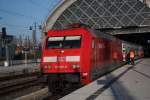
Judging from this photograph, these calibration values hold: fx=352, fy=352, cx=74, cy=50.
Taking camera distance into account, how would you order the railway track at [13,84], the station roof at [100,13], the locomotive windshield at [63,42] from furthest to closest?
the station roof at [100,13] < the railway track at [13,84] < the locomotive windshield at [63,42]

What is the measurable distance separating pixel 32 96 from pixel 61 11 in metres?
55.8

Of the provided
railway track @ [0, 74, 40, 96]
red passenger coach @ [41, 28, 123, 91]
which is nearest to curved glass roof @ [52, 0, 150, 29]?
railway track @ [0, 74, 40, 96]

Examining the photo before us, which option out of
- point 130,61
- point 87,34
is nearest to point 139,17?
point 130,61

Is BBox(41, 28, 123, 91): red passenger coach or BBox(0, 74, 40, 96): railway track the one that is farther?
BBox(0, 74, 40, 96): railway track

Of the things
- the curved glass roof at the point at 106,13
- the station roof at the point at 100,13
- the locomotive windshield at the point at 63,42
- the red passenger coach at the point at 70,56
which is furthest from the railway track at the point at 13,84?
the curved glass roof at the point at 106,13

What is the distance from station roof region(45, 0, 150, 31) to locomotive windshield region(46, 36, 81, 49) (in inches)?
1887

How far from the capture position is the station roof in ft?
221

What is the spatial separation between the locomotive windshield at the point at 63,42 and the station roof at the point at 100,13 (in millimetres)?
47928

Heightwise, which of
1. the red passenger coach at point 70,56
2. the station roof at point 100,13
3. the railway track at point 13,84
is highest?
the station roof at point 100,13

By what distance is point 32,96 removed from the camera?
1661 centimetres

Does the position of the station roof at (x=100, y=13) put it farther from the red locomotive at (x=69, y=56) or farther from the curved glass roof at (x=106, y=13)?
the red locomotive at (x=69, y=56)

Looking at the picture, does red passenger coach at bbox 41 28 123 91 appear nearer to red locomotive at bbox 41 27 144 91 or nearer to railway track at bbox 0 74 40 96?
red locomotive at bbox 41 27 144 91

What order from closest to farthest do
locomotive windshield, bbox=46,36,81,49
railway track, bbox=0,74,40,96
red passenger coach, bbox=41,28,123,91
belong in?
red passenger coach, bbox=41,28,123,91, locomotive windshield, bbox=46,36,81,49, railway track, bbox=0,74,40,96

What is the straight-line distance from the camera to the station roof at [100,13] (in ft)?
221
